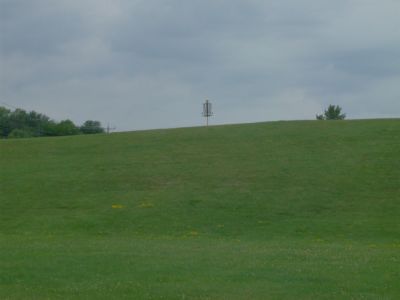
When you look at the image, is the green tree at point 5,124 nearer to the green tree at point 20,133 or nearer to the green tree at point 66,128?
the green tree at point 20,133

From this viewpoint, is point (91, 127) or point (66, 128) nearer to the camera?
point (66, 128)

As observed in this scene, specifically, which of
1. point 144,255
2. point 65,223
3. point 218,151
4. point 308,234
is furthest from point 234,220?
point 218,151

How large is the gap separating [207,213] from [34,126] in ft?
321

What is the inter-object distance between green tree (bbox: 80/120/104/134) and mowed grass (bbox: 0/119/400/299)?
67958 mm

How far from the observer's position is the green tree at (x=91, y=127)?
123 meters

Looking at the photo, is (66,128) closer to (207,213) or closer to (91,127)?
(91,127)

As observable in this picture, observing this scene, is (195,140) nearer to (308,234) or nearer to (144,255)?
(308,234)

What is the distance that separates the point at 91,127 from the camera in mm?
126250

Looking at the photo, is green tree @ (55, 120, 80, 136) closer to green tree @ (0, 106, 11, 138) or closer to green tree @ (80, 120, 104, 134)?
green tree @ (80, 120, 104, 134)

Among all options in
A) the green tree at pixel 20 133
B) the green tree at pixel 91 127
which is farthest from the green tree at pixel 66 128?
the green tree at pixel 20 133

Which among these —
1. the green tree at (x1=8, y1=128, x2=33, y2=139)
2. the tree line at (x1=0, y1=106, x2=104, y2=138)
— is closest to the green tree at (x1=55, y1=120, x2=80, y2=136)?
the tree line at (x1=0, y1=106, x2=104, y2=138)

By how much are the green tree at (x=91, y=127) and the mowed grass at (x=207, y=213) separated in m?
68.0

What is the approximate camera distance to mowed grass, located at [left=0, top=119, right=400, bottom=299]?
559 inches

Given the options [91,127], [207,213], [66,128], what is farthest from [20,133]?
[207,213]
